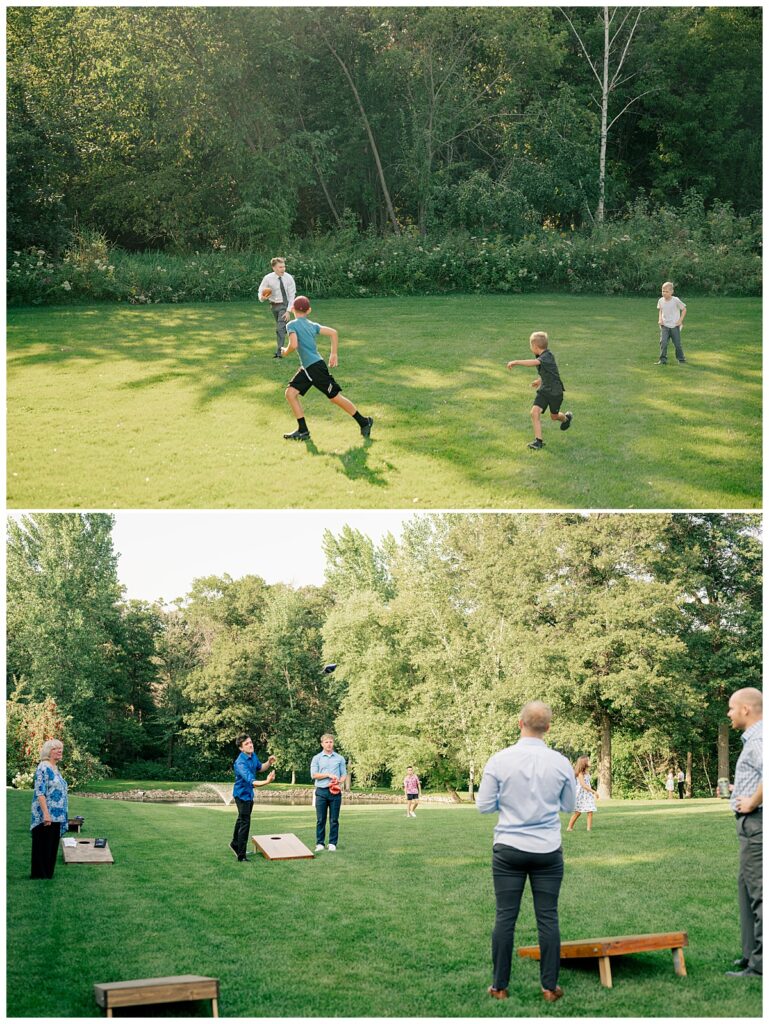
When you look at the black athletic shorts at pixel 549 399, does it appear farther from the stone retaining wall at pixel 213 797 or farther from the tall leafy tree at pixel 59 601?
the tall leafy tree at pixel 59 601

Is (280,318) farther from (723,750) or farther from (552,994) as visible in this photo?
(723,750)

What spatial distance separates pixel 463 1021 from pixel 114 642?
120ft

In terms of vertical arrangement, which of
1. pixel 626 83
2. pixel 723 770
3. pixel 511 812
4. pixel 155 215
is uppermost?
pixel 626 83

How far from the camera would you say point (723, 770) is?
103ft

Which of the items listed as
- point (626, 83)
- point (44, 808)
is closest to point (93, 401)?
point (44, 808)

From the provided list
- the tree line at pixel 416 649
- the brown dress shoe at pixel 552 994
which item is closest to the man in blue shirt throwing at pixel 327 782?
the brown dress shoe at pixel 552 994

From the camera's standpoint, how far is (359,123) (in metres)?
37.3

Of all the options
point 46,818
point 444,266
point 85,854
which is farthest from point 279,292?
point 444,266

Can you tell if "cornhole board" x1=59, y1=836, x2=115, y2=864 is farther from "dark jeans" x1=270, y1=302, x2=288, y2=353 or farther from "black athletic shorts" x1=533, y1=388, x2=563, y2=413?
"dark jeans" x1=270, y1=302, x2=288, y2=353

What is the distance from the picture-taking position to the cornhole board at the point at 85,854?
10.8 meters

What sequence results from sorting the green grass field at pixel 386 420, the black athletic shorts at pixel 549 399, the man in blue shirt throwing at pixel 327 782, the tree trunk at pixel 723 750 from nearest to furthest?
1. the man in blue shirt throwing at pixel 327 782
2. the green grass field at pixel 386 420
3. the black athletic shorts at pixel 549 399
4. the tree trunk at pixel 723 750

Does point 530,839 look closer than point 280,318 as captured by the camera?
Yes

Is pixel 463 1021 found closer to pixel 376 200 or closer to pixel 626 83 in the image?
pixel 376 200

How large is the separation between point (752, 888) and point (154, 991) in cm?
388
